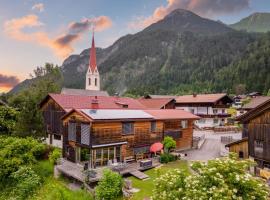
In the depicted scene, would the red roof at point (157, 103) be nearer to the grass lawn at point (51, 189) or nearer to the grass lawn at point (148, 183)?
the grass lawn at point (148, 183)

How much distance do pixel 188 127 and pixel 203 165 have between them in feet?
97.4

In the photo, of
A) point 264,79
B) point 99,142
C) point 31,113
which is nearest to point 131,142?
point 99,142

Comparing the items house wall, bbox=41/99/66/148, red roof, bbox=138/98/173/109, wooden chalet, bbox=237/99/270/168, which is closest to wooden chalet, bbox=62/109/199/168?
house wall, bbox=41/99/66/148

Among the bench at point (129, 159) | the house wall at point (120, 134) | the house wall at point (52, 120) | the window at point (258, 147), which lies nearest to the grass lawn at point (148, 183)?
the bench at point (129, 159)

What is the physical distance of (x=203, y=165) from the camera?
1204 cm

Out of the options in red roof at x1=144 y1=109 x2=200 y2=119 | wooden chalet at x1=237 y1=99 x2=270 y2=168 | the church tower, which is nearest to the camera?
wooden chalet at x1=237 y1=99 x2=270 y2=168

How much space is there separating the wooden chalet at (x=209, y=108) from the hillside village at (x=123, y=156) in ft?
49.6

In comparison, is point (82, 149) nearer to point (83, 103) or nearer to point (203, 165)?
point (83, 103)

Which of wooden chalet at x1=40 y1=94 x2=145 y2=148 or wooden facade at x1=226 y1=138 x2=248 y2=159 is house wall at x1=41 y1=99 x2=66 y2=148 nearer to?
wooden chalet at x1=40 y1=94 x2=145 y2=148

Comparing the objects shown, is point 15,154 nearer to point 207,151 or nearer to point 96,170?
point 96,170

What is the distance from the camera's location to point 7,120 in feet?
139

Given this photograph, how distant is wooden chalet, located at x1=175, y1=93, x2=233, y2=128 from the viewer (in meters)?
63.0

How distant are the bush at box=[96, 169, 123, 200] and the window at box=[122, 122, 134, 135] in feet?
31.0

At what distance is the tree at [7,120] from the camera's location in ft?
136
